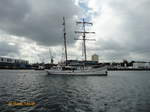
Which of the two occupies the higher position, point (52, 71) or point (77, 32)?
point (77, 32)

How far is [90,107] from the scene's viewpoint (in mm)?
21844

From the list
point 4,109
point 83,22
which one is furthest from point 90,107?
point 83,22

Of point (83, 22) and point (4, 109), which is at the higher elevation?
point (83, 22)

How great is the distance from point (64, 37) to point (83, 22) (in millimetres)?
15769

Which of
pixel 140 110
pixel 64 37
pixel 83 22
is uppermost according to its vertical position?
pixel 83 22

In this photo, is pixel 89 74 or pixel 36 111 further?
pixel 89 74

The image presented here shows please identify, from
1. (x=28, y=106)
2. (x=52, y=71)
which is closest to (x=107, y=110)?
(x=28, y=106)

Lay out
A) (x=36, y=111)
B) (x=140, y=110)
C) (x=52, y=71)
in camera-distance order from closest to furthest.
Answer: (x=36, y=111) → (x=140, y=110) → (x=52, y=71)

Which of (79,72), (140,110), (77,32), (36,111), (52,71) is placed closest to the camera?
(36,111)

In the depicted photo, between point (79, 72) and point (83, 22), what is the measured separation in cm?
3404

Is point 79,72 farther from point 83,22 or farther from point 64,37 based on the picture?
point 83,22

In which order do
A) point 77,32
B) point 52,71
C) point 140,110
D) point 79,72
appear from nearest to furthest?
1. point 140,110
2. point 79,72
3. point 52,71
4. point 77,32

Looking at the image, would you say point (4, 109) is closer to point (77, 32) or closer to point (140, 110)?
point (140, 110)

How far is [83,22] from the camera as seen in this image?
115500 mm
